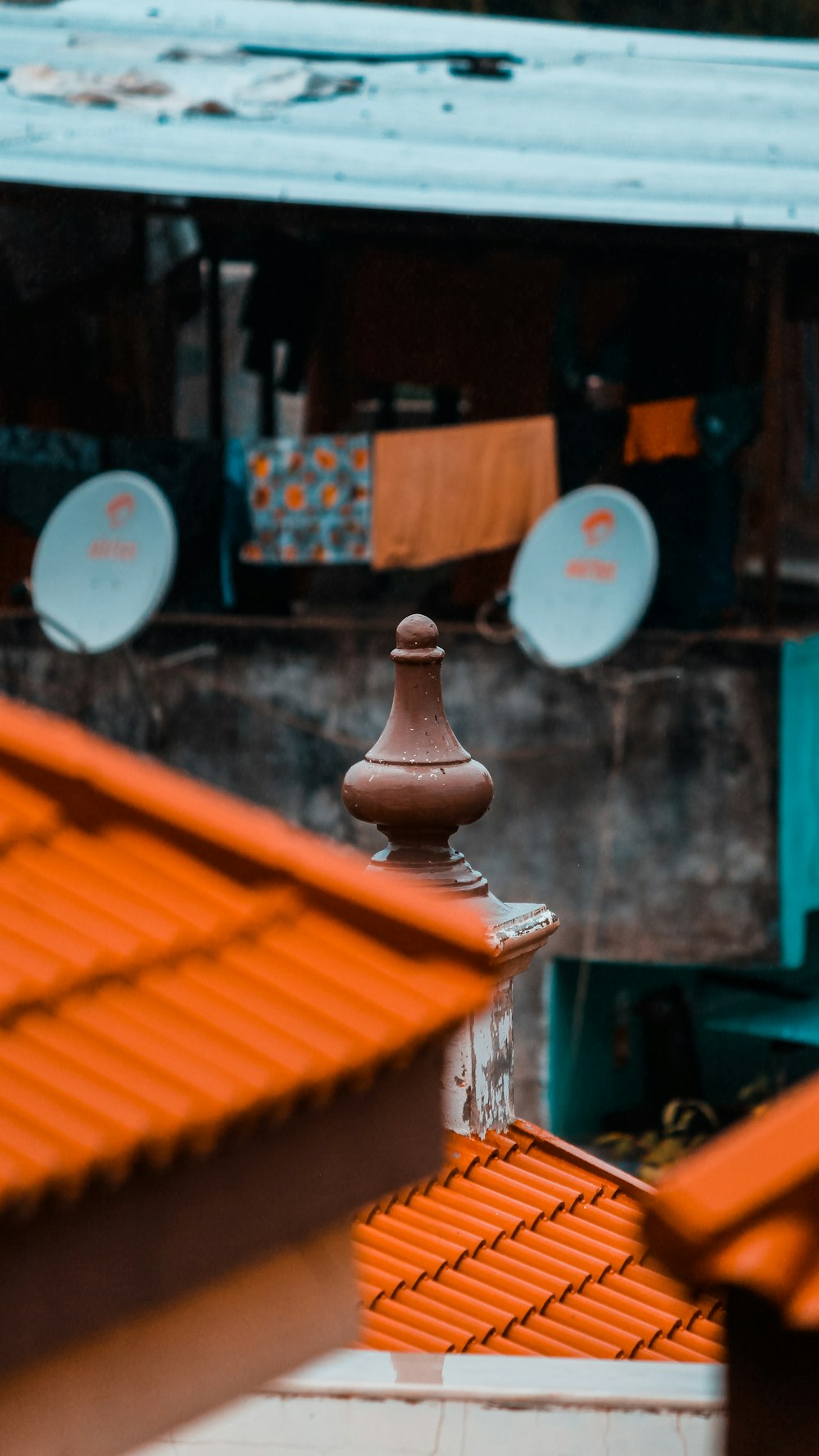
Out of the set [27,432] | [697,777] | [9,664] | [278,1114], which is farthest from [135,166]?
[278,1114]

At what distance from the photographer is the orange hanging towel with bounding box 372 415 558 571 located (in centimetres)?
1396

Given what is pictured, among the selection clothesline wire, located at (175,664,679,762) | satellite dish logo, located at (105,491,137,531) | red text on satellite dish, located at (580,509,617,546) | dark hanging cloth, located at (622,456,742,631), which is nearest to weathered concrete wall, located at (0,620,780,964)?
clothesline wire, located at (175,664,679,762)

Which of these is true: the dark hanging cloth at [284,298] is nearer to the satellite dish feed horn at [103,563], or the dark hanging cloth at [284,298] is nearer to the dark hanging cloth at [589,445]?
the dark hanging cloth at [589,445]

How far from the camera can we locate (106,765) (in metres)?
2.87

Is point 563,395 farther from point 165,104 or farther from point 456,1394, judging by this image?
point 456,1394

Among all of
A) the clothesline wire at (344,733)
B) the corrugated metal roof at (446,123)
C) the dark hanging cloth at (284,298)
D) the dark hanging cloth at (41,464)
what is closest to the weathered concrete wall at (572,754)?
the clothesline wire at (344,733)

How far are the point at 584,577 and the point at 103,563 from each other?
3794mm

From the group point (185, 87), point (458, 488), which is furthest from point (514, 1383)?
point (185, 87)

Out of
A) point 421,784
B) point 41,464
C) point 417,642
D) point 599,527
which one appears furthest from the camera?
point 41,464

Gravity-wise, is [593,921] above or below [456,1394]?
below

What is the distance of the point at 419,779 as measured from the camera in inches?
270

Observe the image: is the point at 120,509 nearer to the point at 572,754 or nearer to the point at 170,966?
the point at 572,754

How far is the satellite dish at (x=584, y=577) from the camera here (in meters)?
12.7

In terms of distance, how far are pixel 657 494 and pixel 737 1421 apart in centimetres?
1273
